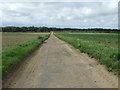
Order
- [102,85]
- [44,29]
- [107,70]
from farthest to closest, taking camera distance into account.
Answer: [44,29] < [107,70] < [102,85]

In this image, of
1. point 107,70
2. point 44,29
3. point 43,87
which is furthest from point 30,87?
point 44,29

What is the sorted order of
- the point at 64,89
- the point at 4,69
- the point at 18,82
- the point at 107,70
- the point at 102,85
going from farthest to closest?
the point at 107,70
the point at 4,69
the point at 18,82
the point at 102,85
the point at 64,89

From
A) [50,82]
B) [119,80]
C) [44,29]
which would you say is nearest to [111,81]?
[119,80]

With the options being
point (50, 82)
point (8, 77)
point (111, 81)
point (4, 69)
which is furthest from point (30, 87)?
point (111, 81)

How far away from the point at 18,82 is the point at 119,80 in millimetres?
3952

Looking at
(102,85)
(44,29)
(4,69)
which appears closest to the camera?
(102,85)

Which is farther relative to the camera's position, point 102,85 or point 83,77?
point 83,77

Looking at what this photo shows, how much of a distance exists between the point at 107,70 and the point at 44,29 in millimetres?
164198

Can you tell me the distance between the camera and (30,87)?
5781 mm

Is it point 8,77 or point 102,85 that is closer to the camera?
point 102,85

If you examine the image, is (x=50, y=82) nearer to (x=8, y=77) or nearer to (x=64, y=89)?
(x=64, y=89)

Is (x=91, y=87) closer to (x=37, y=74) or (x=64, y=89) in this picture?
(x=64, y=89)

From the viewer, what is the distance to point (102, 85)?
5992 millimetres

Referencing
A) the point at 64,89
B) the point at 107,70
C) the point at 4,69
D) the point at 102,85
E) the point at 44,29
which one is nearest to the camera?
the point at 64,89
